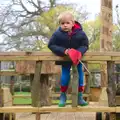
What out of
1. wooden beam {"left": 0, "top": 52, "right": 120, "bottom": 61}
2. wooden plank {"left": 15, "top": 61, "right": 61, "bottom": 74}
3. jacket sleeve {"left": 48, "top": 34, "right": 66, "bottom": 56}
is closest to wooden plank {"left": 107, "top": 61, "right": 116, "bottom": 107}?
wooden beam {"left": 0, "top": 52, "right": 120, "bottom": 61}

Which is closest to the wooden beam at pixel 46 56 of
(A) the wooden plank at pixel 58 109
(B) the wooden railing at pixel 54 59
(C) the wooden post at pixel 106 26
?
(B) the wooden railing at pixel 54 59

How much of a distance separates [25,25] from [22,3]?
71.7 inches

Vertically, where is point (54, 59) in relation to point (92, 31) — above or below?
below

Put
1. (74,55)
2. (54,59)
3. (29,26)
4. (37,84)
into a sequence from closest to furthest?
(74,55) → (54,59) → (37,84) → (29,26)

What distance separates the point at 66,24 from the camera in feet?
13.6

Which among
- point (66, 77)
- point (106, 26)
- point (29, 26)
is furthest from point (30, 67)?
point (29, 26)

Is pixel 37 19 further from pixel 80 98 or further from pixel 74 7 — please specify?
pixel 80 98

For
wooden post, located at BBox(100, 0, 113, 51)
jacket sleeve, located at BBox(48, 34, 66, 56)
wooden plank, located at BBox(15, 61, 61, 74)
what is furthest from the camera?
wooden post, located at BBox(100, 0, 113, 51)

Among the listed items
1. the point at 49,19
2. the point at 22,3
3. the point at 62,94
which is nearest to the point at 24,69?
the point at 62,94

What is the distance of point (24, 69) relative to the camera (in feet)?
23.6

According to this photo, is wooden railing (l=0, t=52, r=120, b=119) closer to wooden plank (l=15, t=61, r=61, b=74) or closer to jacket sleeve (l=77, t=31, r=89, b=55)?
jacket sleeve (l=77, t=31, r=89, b=55)

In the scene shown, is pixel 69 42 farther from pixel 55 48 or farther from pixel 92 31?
pixel 92 31

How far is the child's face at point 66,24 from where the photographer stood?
414cm

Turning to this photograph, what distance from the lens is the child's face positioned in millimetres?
4137
